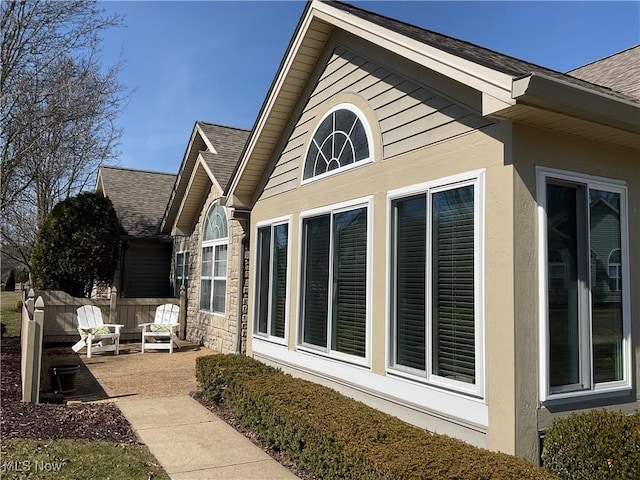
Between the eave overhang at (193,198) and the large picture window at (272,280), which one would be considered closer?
the large picture window at (272,280)

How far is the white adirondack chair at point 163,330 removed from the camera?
41.2 feet

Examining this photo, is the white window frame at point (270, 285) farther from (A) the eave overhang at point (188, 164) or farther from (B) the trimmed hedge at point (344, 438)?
(A) the eave overhang at point (188, 164)

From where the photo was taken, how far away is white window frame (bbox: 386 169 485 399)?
4352 mm

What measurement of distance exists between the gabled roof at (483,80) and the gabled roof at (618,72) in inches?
42.3

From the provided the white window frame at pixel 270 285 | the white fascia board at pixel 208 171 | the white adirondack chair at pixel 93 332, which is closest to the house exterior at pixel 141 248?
the white adirondack chair at pixel 93 332

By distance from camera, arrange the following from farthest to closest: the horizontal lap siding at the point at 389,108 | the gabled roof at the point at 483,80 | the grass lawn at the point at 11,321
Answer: the grass lawn at the point at 11,321 < the horizontal lap siding at the point at 389,108 < the gabled roof at the point at 483,80

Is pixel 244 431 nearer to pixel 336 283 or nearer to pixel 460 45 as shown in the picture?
pixel 336 283

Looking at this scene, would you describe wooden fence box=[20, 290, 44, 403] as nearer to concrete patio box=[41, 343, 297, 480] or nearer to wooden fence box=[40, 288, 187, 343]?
concrete patio box=[41, 343, 297, 480]

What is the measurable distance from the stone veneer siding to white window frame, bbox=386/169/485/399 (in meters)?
5.89

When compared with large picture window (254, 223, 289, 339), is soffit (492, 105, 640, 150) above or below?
above

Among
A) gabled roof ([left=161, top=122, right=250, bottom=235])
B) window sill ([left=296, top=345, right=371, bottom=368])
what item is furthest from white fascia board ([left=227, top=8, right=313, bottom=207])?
window sill ([left=296, top=345, right=371, bottom=368])

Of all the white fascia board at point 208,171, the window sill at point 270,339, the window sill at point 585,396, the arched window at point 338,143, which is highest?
the white fascia board at point 208,171

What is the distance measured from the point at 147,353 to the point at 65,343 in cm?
284

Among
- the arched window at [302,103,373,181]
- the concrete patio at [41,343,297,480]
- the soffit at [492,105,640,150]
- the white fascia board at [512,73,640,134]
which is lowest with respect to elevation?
the concrete patio at [41,343,297,480]
